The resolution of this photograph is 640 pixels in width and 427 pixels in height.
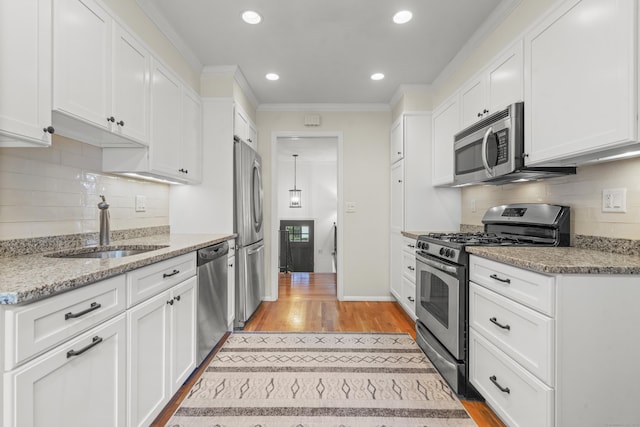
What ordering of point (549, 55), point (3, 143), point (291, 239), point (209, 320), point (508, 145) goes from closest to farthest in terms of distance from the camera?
point (3, 143) → point (549, 55) → point (508, 145) → point (209, 320) → point (291, 239)

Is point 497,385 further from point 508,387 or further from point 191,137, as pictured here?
point 191,137

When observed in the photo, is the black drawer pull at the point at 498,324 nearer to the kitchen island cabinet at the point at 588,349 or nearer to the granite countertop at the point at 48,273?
the kitchen island cabinet at the point at 588,349

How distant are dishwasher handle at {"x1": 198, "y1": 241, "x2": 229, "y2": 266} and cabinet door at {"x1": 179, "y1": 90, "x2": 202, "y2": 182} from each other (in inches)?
25.9

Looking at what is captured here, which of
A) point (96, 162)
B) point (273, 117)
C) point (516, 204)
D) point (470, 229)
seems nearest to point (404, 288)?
point (470, 229)

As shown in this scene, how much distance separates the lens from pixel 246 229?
308 cm

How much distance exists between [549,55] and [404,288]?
2.31 m

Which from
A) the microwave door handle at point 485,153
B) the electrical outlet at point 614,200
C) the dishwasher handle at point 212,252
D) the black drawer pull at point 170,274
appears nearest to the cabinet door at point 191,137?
the dishwasher handle at point 212,252

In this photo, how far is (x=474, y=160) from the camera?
2379mm

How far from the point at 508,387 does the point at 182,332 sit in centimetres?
176

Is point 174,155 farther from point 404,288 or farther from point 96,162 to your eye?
point 404,288

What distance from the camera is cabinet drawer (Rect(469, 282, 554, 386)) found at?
126cm

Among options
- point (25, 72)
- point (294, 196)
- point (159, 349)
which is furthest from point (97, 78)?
point (294, 196)

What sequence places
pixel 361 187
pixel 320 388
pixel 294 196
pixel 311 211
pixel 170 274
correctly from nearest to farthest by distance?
pixel 170 274
pixel 320 388
pixel 361 187
pixel 294 196
pixel 311 211

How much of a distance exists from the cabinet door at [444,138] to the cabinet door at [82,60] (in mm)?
2606
